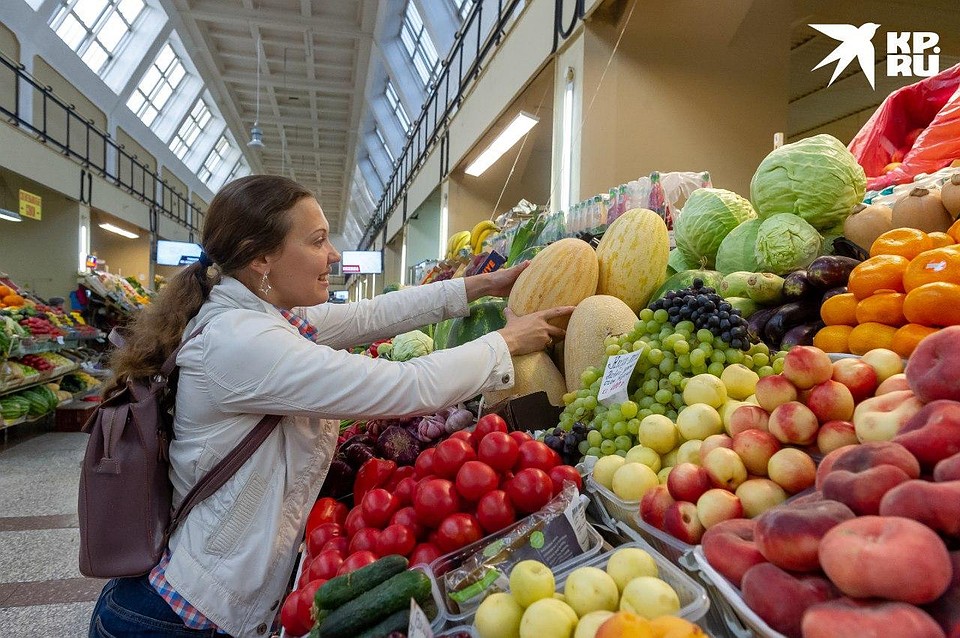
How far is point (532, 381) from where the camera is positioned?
6.05 feet

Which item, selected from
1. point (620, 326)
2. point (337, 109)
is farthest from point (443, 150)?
point (337, 109)

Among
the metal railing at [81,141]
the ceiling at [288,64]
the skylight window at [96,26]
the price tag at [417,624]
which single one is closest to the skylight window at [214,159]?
the ceiling at [288,64]

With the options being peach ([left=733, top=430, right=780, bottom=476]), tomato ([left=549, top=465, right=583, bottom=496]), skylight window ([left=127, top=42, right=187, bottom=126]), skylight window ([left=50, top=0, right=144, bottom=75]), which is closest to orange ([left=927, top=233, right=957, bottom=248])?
peach ([left=733, top=430, right=780, bottom=476])

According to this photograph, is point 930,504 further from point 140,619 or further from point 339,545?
point 140,619

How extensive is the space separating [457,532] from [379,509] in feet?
0.71

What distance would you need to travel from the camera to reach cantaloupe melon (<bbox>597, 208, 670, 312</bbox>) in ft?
6.50

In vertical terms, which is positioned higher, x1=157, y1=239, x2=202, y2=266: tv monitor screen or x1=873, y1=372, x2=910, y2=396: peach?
x1=157, y1=239, x2=202, y2=266: tv monitor screen

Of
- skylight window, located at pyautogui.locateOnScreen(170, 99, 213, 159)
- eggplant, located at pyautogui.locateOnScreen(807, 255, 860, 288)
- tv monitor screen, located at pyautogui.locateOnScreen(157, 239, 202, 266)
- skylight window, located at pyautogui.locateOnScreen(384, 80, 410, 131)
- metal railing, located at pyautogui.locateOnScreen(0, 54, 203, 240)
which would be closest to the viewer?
eggplant, located at pyautogui.locateOnScreen(807, 255, 860, 288)

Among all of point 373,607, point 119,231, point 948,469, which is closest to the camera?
point 948,469

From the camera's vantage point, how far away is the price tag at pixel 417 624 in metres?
0.79

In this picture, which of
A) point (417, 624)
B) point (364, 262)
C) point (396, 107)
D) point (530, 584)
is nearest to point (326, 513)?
point (417, 624)

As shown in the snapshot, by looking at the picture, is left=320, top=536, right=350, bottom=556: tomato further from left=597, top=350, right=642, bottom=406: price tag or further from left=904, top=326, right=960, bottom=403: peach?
left=904, top=326, right=960, bottom=403: peach

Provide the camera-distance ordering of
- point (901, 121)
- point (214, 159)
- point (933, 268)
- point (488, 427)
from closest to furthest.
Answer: point (933, 268)
point (488, 427)
point (901, 121)
point (214, 159)

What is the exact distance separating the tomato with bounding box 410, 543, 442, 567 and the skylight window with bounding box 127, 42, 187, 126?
15.0m
